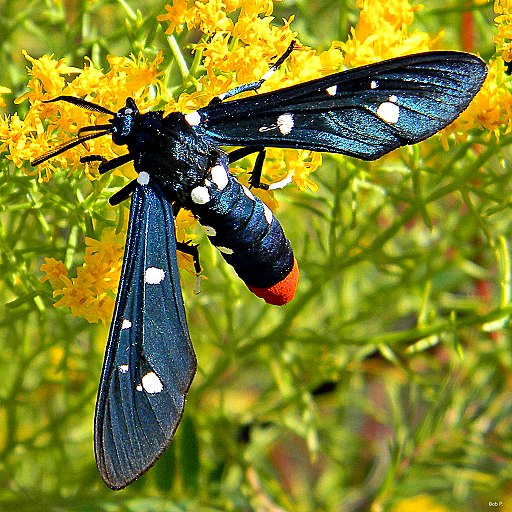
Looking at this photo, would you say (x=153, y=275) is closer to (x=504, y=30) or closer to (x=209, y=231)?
(x=209, y=231)

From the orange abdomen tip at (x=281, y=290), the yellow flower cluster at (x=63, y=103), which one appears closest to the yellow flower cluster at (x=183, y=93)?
the yellow flower cluster at (x=63, y=103)

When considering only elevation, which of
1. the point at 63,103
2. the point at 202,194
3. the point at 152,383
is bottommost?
the point at 152,383

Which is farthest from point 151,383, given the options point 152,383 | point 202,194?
point 202,194

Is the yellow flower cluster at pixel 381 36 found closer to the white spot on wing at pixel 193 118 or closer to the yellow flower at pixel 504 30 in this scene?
the yellow flower at pixel 504 30

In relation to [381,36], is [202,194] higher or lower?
lower

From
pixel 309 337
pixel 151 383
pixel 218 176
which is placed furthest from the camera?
pixel 309 337

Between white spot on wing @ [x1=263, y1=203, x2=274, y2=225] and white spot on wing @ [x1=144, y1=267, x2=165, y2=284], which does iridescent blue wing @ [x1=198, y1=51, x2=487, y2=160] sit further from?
white spot on wing @ [x1=144, y1=267, x2=165, y2=284]

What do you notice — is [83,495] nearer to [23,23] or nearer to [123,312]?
[123,312]

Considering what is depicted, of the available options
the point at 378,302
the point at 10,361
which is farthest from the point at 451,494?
the point at 10,361
